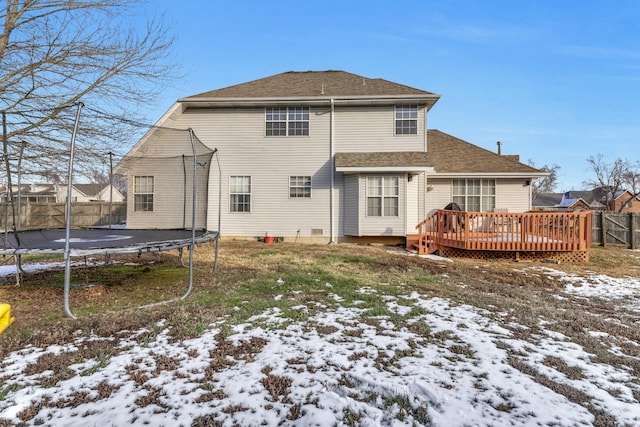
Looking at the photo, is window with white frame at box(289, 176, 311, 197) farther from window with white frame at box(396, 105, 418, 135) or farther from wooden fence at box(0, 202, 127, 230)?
wooden fence at box(0, 202, 127, 230)

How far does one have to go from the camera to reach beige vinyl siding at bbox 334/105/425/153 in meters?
11.3

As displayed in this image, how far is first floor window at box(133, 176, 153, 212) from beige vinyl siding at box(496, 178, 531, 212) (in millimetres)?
11263

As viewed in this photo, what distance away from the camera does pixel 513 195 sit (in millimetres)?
11695

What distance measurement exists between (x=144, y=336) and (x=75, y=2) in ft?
23.0

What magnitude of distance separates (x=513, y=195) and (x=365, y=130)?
589cm

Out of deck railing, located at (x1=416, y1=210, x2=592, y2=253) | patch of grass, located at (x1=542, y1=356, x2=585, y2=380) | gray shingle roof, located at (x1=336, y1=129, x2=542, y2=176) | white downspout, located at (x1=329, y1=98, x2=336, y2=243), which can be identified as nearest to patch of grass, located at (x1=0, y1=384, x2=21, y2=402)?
patch of grass, located at (x1=542, y1=356, x2=585, y2=380)

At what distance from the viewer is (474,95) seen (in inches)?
570

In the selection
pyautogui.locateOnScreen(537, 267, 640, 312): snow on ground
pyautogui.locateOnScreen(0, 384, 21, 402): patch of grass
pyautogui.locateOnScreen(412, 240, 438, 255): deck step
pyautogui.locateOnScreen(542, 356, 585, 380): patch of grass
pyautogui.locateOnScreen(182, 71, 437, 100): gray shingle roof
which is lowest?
pyautogui.locateOnScreen(537, 267, 640, 312): snow on ground

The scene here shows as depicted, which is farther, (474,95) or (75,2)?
(474,95)

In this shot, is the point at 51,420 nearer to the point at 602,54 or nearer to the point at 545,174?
the point at 545,174

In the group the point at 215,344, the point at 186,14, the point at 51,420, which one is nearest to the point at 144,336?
the point at 215,344

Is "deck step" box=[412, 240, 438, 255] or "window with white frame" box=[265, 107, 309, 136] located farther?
"window with white frame" box=[265, 107, 309, 136]

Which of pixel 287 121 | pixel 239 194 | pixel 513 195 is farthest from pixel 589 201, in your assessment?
pixel 239 194

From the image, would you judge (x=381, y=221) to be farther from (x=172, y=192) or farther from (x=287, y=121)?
(x=172, y=192)
